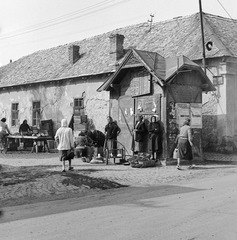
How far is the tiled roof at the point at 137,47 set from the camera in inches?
850

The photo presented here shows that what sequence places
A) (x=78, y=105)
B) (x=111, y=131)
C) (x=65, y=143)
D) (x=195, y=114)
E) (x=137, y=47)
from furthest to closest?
1. (x=78, y=105)
2. (x=137, y=47)
3. (x=111, y=131)
4. (x=195, y=114)
5. (x=65, y=143)

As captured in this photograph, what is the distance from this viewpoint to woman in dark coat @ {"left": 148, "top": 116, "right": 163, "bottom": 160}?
15.9 metres

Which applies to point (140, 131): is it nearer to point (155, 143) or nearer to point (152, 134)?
point (152, 134)

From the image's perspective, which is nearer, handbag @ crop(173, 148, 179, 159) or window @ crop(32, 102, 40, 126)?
handbag @ crop(173, 148, 179, 159)

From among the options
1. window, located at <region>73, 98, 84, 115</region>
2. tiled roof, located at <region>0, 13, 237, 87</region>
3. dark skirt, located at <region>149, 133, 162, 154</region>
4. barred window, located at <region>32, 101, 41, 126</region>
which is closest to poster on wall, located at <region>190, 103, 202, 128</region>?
dark skirt, located at <region>149, 133, 162, 154</region>

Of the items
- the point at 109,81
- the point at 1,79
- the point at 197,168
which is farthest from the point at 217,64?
the point at 1,79

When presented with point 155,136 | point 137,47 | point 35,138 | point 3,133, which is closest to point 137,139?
point 155,136

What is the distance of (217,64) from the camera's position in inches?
802

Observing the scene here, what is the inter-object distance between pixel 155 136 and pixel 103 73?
31.1ft

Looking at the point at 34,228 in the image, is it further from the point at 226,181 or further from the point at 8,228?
the point at 226,181

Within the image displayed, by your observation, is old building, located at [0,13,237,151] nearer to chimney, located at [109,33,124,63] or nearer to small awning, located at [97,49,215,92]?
chimney, located at [109,33,124,63]

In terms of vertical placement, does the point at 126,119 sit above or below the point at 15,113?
below

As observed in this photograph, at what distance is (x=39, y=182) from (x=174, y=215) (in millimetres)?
4992

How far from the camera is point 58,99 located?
28281 millimetres
